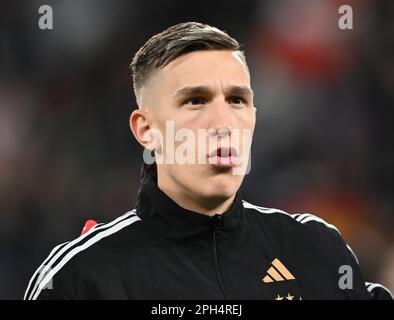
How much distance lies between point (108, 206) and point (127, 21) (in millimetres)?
971

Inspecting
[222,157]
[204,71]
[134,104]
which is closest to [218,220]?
[222,157]

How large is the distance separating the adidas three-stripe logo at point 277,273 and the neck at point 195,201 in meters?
0.21

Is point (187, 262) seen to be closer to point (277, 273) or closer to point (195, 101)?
point (277, 273)

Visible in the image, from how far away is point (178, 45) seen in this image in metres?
1.57

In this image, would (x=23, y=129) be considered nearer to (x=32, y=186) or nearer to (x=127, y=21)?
(x=32, y=186)

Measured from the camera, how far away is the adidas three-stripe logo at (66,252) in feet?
5.05

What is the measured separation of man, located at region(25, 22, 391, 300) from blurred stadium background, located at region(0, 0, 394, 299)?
4.14ft

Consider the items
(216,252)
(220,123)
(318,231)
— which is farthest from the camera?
(318,231)

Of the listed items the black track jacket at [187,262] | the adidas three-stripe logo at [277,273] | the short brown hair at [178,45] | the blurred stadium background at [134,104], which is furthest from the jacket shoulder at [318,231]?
the blurred stadium background at [134,104]

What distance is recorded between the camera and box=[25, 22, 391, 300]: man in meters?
1.51

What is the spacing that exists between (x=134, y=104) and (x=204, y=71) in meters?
1.47

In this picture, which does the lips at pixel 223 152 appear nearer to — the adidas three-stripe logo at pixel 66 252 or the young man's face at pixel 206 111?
the young man's face at pixel 206 111

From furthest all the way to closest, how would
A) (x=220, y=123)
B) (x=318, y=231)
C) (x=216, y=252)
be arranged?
(x=318, y=231), (x=216, y=252), (x=220, y=123)

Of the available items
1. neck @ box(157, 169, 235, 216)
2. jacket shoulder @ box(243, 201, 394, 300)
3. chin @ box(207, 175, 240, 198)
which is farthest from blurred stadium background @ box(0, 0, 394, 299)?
chin @ box(207, 175, 240, 198)
